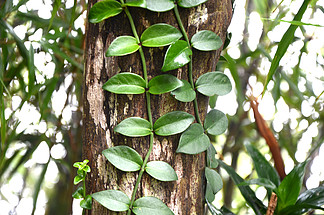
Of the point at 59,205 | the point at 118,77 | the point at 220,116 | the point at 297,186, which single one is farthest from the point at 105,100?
the point at 59,205

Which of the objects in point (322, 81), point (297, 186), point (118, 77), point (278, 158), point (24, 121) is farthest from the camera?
point (322, 81)

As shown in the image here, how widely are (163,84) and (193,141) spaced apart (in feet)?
0.25

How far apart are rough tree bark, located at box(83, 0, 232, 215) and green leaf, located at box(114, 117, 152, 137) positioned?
0.5 inches

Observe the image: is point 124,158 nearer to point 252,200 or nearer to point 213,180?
point 213,180

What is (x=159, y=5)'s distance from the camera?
393 millimetres

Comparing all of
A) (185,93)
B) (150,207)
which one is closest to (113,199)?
(150,207)

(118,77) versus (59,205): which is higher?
(118,77)

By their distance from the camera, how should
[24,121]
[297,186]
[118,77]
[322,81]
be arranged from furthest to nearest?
1. [322,81]
2. [24,121]
3. [297,186]
4. [118,77]

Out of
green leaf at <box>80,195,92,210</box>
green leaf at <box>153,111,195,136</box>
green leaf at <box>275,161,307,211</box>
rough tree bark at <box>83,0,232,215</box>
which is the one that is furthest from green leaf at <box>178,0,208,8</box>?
green leaf at <box>275,161,307,211</box>

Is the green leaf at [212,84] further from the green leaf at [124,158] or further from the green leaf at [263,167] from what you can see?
the green leaf at [263,167]

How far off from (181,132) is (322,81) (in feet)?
2.96

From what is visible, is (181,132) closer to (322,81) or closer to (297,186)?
(297,186)

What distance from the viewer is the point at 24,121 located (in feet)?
3.39

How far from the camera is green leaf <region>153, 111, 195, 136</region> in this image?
40 cm
